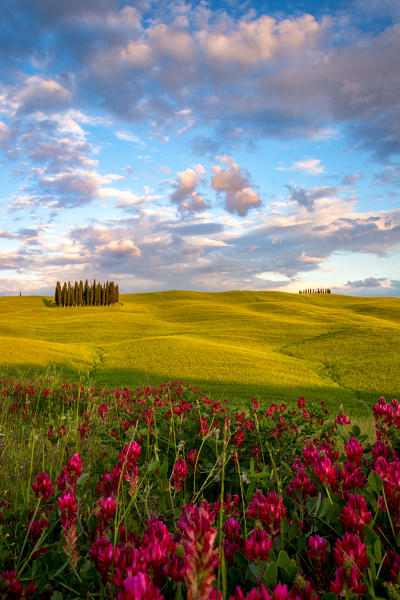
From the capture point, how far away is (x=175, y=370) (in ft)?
73.4

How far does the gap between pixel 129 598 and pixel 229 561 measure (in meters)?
1.05

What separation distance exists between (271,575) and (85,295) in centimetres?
9046

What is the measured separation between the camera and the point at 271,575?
1463 millimetres

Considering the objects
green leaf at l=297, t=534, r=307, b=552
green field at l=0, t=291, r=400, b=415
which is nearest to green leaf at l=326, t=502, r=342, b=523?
green leaf at l=297, t=534, r=307, b=552

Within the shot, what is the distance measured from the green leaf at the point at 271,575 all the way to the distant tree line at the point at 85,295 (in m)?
88.2

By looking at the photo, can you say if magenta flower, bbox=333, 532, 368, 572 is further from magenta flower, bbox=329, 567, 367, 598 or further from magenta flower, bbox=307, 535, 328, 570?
magenta flower, bbox=307, 535, 328, 570

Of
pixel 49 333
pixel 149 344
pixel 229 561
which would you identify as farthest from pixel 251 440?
pixel 49 333

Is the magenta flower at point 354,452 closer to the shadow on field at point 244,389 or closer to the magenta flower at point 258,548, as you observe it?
the magenta flower at point 258,548

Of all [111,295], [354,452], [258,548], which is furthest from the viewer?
[111,295]

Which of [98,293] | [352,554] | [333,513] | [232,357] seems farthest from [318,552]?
[98,293]

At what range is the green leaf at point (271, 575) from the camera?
145 cm

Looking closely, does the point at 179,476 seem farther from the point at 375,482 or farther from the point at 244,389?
the point at 244,389

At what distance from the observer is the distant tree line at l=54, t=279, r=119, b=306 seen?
8525 centimetres

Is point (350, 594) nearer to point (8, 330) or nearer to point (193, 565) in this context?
point (193, 565)
